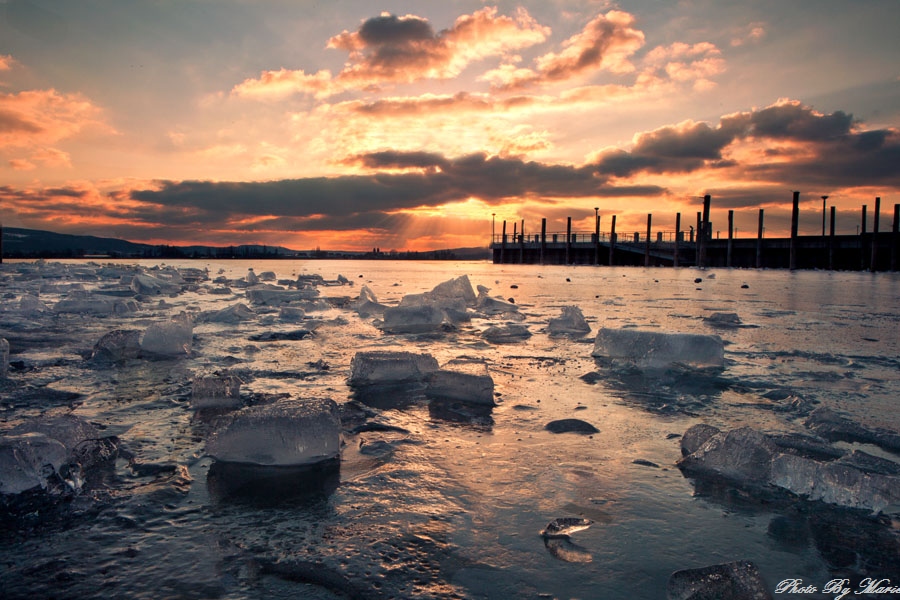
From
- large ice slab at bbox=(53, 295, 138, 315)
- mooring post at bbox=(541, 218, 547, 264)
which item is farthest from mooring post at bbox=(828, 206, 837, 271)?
large ice slab at bbox=(53, 295, 138, 315)

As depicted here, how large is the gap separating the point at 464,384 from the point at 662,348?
2.14m

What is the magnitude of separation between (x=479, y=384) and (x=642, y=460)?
3.85 ft

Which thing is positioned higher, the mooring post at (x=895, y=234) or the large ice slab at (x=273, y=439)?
the mooring post at (x=895, y=234)

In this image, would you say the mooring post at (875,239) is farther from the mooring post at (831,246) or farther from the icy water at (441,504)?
the icy water at (441,504)

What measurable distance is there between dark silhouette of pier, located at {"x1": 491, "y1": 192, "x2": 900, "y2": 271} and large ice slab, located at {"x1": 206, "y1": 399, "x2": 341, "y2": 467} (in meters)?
38.4

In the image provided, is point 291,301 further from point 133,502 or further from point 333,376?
point 133,502

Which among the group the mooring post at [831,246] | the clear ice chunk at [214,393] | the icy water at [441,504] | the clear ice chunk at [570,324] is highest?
the mooring post at [831,246]

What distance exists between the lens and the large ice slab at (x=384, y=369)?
3699 millimetres

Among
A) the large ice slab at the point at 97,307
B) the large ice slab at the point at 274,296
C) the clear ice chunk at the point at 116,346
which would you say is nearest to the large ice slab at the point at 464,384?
the clear ice chunk at the point at 116,346

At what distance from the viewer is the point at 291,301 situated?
1023 cm

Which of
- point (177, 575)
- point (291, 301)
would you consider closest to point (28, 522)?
point (177, 575)

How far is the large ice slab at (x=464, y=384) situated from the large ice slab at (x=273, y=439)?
118cm

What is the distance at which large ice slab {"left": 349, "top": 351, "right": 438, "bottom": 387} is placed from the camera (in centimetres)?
370

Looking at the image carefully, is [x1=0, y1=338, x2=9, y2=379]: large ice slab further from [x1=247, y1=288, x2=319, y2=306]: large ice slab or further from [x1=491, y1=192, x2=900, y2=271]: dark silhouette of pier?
[x1=491, y1=192, x2=900, y2=271]: dark silhouette of pier
